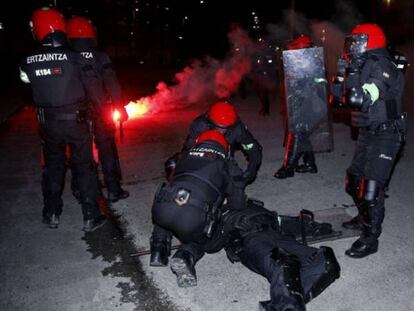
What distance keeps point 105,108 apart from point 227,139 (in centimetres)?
158

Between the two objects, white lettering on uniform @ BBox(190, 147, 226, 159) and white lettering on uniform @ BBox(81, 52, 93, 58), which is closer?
white lettering on uniform @ BBox(190, 147, 226, 159)

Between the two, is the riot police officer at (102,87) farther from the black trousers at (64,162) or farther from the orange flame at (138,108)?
the orange flame at (138,108)

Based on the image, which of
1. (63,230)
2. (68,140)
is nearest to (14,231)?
(63,230)

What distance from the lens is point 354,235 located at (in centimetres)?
463

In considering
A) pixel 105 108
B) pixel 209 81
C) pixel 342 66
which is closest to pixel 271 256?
pixel 342 66

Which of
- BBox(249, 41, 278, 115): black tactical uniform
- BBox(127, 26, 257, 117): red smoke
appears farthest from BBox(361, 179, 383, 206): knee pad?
BBox(127, 26, 257, 117): red smoke

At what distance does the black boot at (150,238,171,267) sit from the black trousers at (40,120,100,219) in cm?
128

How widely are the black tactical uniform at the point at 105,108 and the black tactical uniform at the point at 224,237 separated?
6.24 ft

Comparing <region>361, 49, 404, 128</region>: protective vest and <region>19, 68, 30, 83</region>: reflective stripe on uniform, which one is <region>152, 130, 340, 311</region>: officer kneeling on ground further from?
<region>19, 68, 30, 83</region>: reflective stripe on uniform

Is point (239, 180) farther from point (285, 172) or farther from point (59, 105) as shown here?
point (285, 172)

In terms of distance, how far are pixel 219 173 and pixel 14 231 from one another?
2.73 meters

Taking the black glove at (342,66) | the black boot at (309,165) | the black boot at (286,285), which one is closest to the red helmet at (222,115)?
the black glove at (342,66)

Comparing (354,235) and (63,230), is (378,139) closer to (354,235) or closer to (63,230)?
(354,235)

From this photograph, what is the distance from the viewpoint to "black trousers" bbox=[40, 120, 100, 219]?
470 cm
